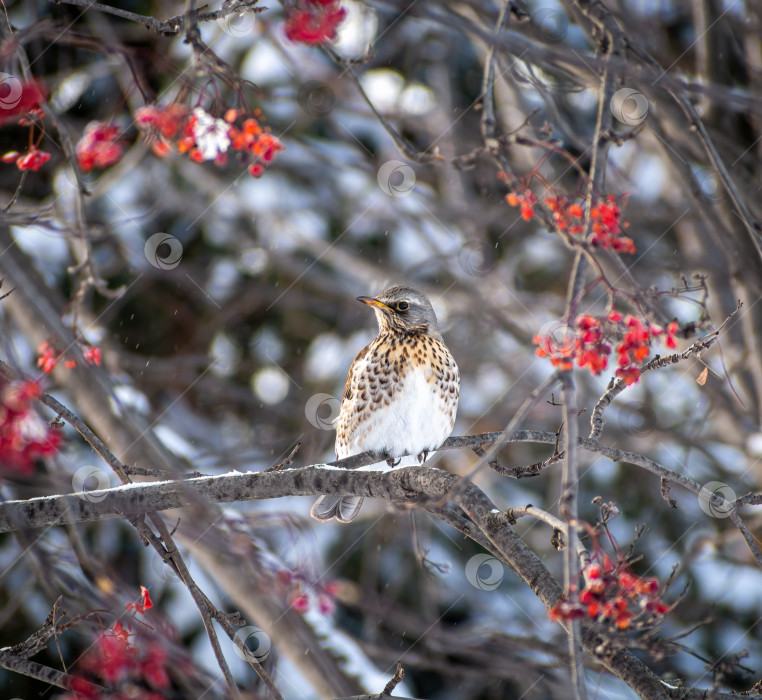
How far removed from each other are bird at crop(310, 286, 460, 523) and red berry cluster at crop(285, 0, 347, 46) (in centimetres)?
180

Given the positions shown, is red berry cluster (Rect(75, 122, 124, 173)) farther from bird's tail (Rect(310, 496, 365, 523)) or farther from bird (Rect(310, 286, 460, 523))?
bird's tail (Rect(310, 496, 365, 523))

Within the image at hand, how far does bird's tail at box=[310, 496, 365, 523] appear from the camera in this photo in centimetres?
438

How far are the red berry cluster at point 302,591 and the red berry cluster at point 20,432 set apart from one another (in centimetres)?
92

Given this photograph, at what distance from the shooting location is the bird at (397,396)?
4.18 metres

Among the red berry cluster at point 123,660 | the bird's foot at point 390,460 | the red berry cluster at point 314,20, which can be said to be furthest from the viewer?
the bird's foot at point 390,460

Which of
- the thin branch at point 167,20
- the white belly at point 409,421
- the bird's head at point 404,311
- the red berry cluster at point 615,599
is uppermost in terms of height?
the thin branch at point 167,20

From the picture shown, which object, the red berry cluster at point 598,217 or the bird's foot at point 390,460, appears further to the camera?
the bird's foot at point 390,460

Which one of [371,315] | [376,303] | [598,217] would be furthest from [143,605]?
[371,315]

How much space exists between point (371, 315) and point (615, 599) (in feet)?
22.0

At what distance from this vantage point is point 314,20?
9.11 ft

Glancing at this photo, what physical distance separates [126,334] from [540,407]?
4.30m

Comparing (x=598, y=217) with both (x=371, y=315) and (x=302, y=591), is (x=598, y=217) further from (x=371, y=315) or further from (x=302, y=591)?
(x=371, y=315)

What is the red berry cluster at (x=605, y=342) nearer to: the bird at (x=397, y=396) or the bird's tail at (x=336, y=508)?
the bird at (x=397, y=396)

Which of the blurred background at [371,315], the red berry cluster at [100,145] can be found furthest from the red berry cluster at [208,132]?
the blurred background at [371,315]
